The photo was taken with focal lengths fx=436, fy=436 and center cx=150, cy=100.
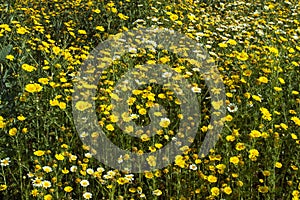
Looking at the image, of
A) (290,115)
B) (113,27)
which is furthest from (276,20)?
(290,115)

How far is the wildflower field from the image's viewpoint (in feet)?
8.21

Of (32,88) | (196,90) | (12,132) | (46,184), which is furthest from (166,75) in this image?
(46,184)

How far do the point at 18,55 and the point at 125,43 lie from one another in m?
1.00

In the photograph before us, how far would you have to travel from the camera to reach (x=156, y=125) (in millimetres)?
2918

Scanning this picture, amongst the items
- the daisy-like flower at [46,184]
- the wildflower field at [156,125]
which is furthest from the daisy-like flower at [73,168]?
the daisy-like flower at [46,184]

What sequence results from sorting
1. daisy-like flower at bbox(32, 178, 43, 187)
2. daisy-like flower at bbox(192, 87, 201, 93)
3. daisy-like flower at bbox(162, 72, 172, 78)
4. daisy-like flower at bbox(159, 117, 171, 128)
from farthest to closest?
daisy-like flower at bbox(162, 72, 172, 78) < daisy-like flower at bbox(192, 87, 201, 93) < daisy-like flower at bbox(159, 117, 171, 128) < daisy-like flower at bbox(32, 178, 43, 187)

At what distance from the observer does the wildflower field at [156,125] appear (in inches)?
98.6

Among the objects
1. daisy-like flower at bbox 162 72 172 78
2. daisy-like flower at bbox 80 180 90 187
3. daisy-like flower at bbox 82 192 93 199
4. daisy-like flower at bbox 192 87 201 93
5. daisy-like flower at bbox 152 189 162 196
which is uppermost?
daisy-like flower at bbox 162 72 172 78

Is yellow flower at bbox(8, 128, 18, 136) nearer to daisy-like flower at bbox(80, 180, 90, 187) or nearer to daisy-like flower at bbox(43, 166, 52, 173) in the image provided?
daisy-like flower at bbox(43, 166, 52, 173)

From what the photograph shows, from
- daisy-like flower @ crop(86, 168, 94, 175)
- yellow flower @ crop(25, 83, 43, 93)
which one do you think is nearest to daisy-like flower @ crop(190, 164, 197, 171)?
daisy-like flower @ crop(86, 168, 94, 175)

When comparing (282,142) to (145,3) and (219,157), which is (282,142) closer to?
(219,157)

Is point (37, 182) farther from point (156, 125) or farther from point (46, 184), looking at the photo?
point (156, 125)

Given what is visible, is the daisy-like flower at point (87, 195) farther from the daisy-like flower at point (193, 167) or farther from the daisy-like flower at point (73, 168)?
the daisy-like flower at point (193, 167)

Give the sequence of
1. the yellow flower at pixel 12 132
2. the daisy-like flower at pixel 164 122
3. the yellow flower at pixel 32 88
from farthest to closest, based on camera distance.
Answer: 1. the yellow flower at pixel 32 88
2. the daisy-like flower at pixel 164 122
3. the yellow flower at pixel 12 132
